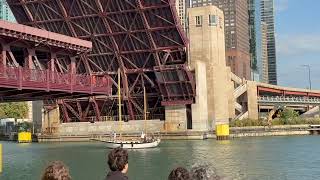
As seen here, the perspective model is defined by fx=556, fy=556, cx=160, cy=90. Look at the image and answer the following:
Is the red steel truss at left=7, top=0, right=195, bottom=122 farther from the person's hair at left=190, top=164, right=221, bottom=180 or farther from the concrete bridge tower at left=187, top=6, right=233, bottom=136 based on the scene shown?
the person's hair at left=190, top=164, right=221, bottom=180

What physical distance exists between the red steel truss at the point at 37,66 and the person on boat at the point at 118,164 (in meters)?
31.4

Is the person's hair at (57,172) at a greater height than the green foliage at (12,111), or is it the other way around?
the green foliage at (12,111)

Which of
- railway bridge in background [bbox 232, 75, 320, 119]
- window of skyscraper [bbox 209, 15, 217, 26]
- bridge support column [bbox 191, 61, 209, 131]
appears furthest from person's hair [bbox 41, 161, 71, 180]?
railway bridge in background [bbox 232, 75, 320, 119]

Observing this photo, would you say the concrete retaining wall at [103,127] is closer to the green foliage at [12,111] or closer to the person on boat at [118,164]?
the green foliage at [12,111]

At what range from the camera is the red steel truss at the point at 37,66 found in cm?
4034

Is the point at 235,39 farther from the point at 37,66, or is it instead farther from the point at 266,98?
the point at 37,66

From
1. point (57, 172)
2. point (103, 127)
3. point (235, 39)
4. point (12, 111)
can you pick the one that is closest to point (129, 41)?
point (103, 127)

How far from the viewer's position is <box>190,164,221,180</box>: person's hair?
6.36m

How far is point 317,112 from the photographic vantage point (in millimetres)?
170625

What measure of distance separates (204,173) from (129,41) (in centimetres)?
8399

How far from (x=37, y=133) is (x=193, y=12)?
37.8 m

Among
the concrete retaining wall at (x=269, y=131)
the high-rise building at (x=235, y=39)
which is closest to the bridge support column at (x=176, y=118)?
the concrete retaining wall at (x=269, y=131)

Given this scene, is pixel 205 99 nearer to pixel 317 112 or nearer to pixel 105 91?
pixel 105 91

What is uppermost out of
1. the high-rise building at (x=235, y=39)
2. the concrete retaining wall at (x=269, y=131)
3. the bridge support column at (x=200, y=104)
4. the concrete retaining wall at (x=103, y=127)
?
the high-rise building at (x=235, y=39)
